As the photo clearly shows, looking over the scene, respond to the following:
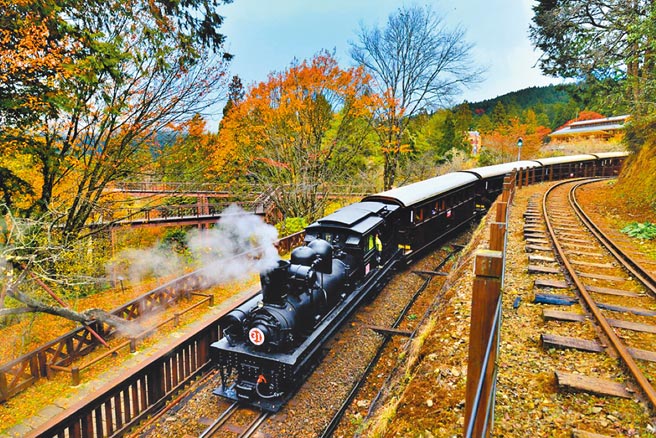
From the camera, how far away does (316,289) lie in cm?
779

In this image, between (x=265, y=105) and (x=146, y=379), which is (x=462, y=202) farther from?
(x=146, y=379)

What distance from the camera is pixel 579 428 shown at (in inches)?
133

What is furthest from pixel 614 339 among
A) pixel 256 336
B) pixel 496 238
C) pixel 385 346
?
pixel 256 336

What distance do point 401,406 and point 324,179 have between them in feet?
55.3

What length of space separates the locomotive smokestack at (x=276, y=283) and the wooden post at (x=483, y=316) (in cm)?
468

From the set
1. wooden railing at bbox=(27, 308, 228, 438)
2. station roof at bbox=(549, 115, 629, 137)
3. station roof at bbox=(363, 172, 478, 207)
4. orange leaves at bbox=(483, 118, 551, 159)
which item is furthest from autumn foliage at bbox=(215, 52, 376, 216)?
station roof at bbox=(549, 115, 629, 137)

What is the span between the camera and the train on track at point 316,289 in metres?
6.76

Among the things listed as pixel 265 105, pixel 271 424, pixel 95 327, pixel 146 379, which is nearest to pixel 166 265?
pixel 95 327

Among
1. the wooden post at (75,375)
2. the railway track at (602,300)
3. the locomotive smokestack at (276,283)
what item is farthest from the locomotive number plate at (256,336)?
the wooden post at (75,375)

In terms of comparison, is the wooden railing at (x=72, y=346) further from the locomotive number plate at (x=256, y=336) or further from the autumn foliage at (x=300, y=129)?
the autumn foliage at (x=300, y=129)

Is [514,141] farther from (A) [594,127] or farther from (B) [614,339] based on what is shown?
(B) [614,339]

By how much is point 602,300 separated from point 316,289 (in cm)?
512

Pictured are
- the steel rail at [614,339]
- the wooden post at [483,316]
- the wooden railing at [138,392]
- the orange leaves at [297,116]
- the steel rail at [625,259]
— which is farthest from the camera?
the orange leaves at [297,116]

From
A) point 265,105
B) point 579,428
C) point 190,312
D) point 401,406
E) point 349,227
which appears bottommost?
point 190,312
